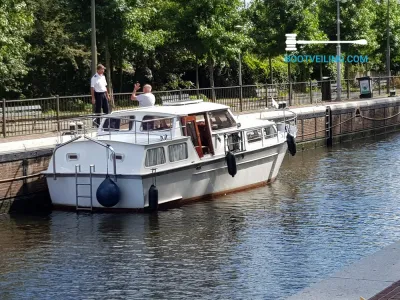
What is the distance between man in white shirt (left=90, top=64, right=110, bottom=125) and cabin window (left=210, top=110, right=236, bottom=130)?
362cm

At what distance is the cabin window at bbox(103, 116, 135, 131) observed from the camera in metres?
23.1

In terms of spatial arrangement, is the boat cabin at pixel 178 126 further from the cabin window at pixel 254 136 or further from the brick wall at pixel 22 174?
the brick wall at pixel 22 174

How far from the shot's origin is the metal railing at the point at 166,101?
2639 centimetres

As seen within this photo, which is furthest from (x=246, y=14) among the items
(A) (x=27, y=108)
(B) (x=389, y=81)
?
(A) (x=27, y=108)

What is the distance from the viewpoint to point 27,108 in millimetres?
26344

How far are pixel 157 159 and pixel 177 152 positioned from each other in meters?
0.79

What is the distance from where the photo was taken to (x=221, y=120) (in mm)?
24406

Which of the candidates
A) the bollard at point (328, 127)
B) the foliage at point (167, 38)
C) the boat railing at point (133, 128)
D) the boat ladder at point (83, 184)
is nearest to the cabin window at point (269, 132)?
the boat railing at point (133, 128)

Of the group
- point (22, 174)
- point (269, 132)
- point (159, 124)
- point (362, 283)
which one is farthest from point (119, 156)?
point (362, 283)

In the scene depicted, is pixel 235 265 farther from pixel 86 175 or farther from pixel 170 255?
pixel 86 175

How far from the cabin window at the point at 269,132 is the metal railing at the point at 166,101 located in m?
5.66

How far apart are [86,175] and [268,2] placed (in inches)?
1166

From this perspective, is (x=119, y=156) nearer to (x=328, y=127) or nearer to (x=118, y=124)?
(x=118, y=124)

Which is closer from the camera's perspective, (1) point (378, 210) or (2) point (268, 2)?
(1) point (378, 210)
